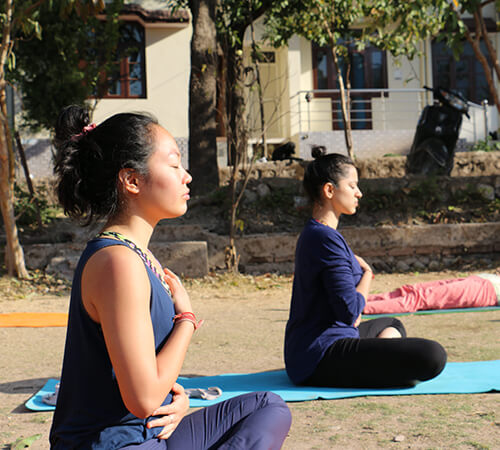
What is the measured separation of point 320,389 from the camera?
329 centimetres

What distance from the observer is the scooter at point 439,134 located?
9836 mm

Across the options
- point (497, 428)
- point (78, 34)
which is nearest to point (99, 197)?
point (497, 428)

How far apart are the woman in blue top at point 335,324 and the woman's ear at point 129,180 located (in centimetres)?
163

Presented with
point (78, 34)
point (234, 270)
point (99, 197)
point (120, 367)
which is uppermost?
point (78, 34)

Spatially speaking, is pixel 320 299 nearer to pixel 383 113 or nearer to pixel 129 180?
pixel 129 180

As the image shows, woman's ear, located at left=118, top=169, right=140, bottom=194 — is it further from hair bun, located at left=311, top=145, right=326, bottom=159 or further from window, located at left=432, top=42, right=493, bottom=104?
window, located at left=432, top=42, right=493, bottom=104

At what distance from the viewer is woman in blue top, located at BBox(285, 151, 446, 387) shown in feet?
10.3

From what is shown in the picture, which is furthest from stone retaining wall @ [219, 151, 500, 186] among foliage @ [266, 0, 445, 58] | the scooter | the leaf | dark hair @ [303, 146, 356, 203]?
the leaf

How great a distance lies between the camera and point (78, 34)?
31.5ft

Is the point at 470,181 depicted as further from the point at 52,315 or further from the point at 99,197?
the point at 99,197

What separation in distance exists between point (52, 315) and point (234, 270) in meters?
2.78

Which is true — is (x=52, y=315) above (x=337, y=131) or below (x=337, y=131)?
below

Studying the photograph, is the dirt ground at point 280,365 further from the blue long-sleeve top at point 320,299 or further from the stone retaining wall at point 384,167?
the stone retaining wall at point 384,167

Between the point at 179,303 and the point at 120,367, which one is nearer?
Result: the point at 120,367
